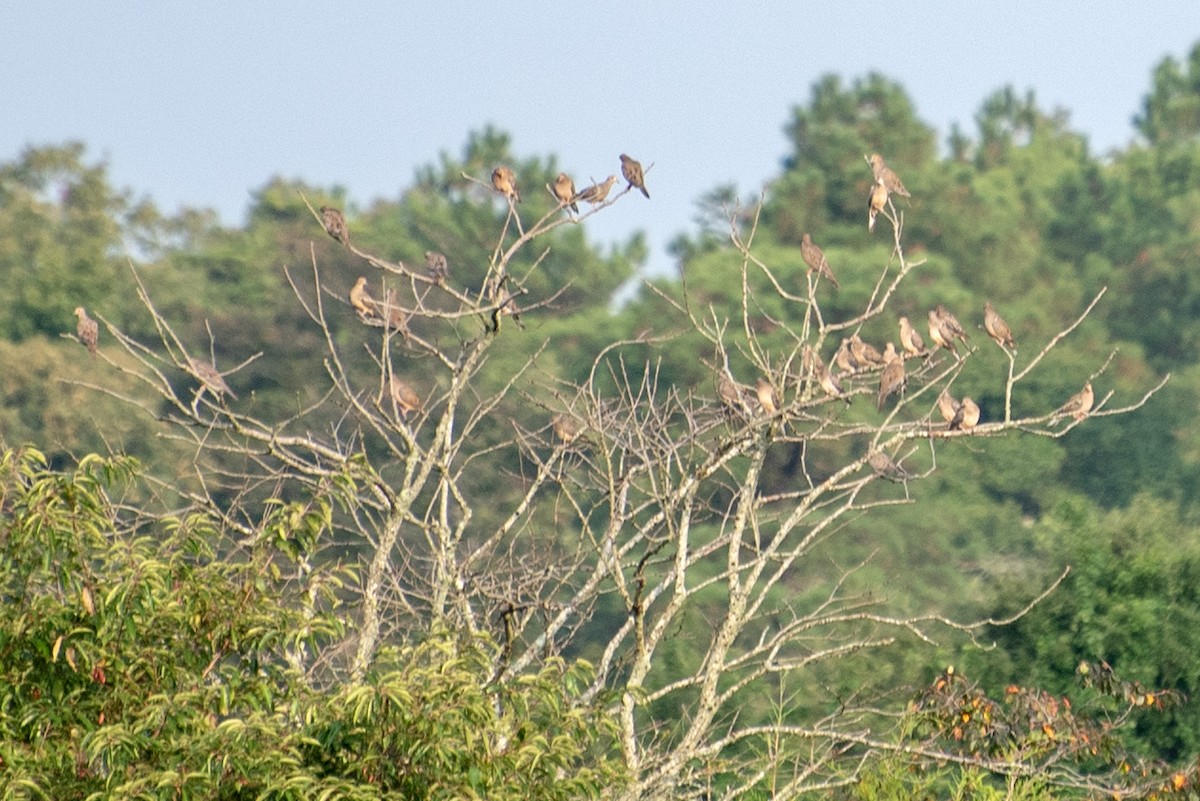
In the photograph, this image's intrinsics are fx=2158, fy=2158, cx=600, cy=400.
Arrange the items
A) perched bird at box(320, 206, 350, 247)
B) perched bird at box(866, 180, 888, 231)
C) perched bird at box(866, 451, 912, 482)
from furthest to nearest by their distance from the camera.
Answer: perched bird at box(866, 180, 888, 231), perched bird at box(320, 206, 350, 247), perched bird at box(866, 451, 912, 482)

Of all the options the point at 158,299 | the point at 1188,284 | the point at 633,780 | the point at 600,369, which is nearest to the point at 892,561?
the point at 600,369

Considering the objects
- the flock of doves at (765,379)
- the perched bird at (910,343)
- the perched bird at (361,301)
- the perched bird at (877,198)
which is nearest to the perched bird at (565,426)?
the flock of doves at (765,379)

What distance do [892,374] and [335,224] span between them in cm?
243

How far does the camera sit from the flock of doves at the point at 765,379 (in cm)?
764

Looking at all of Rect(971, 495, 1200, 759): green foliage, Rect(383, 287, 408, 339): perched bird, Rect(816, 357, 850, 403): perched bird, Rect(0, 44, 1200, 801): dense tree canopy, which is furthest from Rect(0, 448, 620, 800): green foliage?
Rect(971, 495, 1200, 759): green foliage

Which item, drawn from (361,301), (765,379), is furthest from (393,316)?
(765,379)

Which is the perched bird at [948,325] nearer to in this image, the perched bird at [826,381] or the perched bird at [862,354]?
the perched bird at [862,354]

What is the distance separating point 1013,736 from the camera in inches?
361

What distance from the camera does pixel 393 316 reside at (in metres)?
8.60

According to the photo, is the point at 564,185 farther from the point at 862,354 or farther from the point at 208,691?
the point at 208,691

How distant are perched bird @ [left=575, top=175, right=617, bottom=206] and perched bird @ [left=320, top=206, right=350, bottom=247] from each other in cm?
92

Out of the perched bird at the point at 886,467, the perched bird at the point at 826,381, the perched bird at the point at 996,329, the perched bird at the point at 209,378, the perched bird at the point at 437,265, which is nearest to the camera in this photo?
the perched bird at the point at 209,378

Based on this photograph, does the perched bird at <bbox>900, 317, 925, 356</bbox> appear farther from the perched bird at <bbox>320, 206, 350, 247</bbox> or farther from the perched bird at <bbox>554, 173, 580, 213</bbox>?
the perched bird at <bbox>320, 206, 350, 247</bbox>

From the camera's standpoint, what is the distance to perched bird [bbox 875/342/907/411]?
318 inches
